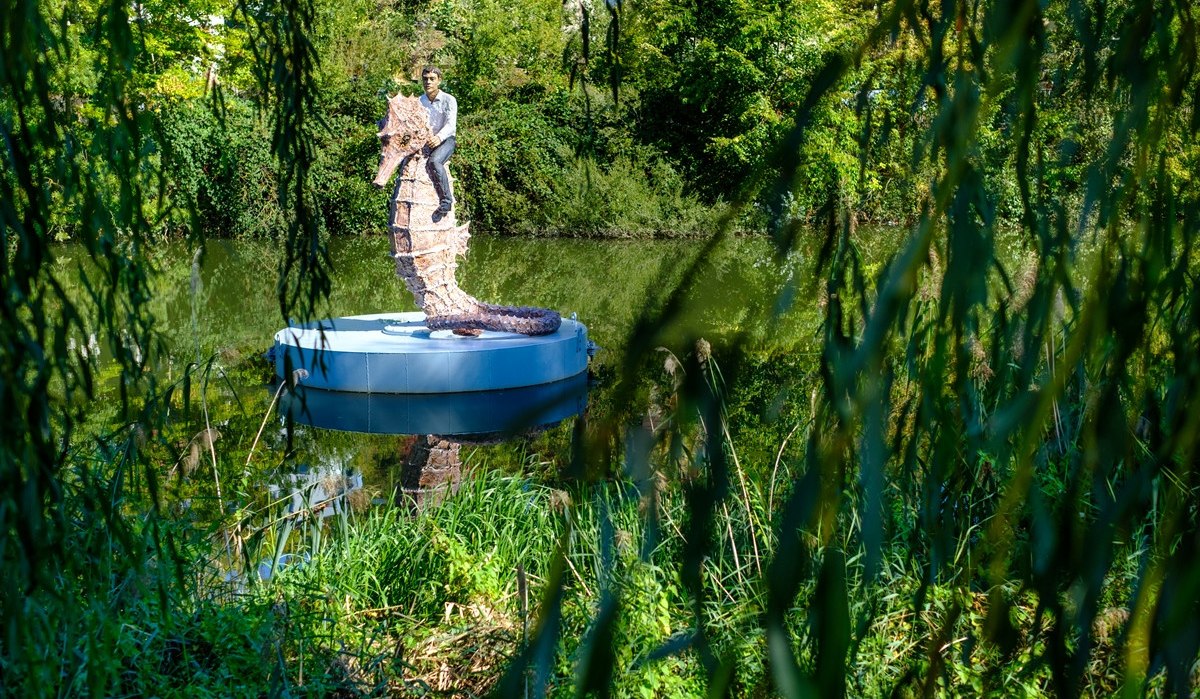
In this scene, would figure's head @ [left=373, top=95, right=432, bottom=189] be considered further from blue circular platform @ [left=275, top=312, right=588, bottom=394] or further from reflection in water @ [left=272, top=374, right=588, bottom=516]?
reflection in water @ [left=272, top=374, right=588, bottom=516]

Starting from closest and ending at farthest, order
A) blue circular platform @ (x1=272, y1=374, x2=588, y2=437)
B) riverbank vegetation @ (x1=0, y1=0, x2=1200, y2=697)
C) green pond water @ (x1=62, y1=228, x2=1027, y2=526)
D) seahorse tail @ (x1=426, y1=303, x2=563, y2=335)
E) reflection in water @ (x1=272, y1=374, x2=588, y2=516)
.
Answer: riverbank vegetation @ (x1=0, y1=0, x2=1200, y2=697) → green pond water @ (x1=62, y1=228, x2=1027, y2=526) → reflection in water @ (x1=272, y1=374, x2=588, y2=516) → blue circular platform @ (x1=272, y1=374, x2=588, y2=437) → seahorse tail @ (x1=426, y1=303, x2=563, y2=335)

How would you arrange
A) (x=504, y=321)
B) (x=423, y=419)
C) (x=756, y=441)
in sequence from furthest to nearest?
(x=504, y=321), (x=423, y=419), (x=756, y=441)

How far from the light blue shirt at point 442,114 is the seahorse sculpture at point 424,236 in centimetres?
8

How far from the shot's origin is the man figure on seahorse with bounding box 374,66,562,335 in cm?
835

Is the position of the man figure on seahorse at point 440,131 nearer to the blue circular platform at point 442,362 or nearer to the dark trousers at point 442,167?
the dark trousers at point 442,167

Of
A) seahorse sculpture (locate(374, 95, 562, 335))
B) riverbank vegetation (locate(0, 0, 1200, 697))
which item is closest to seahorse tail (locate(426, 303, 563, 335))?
seahorse sculpture (locate(374, 95, 562, 335))

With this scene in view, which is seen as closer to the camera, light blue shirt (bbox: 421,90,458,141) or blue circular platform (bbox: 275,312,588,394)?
blue circular platform (bbox: 275,312,588,394)

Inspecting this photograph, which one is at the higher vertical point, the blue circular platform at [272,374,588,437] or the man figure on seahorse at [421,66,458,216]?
the man figure on seahorse at [421,66,458,216]

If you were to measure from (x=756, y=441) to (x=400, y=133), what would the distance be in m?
4.53

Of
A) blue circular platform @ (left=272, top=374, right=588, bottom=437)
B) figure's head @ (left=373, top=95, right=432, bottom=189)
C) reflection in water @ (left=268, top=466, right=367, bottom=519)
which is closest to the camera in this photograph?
reflection in water @ (left=268, top=466, right=367, bottom=519)

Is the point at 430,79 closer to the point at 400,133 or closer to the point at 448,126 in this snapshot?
the point at 448,126

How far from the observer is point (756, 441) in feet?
15.7

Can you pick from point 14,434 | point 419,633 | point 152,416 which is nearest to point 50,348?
point 14,434

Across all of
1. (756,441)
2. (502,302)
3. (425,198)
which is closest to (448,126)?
(425,198)
